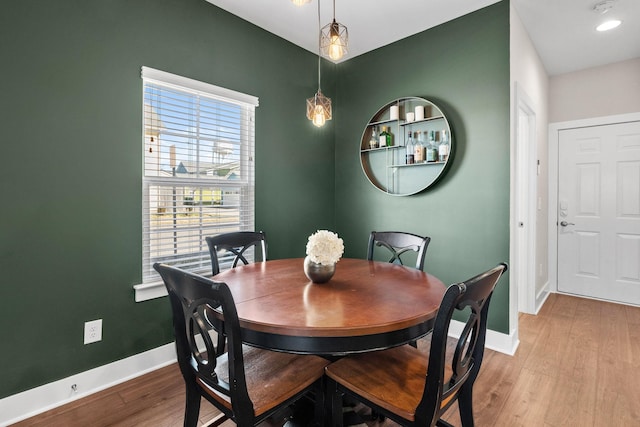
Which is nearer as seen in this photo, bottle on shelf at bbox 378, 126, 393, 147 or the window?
the window

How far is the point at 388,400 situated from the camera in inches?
44.9

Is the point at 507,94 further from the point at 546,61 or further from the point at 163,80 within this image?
the point at 163,80

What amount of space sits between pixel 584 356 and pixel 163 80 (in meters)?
3.74

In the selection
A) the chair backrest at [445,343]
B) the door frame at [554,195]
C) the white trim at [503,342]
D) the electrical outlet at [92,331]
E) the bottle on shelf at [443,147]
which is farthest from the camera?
the door frame at [554,195]

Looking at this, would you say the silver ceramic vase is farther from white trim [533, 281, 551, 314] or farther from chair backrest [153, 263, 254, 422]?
white trim [533, 281, 551, 314]

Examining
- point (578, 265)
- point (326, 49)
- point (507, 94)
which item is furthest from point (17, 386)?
point (578, 265)

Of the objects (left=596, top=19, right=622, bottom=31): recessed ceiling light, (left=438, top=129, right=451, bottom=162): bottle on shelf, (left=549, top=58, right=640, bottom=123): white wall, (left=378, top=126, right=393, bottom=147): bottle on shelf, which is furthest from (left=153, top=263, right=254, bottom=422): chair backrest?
(left=549, top=58, right=640, bottom=123): white wall

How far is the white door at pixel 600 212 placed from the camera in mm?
3502

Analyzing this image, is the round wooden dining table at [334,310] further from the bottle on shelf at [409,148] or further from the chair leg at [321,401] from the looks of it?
the bottle on shelf at [409,148]

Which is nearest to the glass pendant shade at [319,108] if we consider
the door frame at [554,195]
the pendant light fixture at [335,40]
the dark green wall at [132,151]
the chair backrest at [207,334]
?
the pendant light fixture at [335,40]

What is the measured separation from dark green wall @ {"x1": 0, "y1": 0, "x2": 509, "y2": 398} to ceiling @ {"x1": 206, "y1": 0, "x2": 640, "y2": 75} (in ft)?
0.40

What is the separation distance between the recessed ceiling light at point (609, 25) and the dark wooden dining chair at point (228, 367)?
3.71 metres

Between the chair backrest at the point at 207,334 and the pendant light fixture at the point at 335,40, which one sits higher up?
the pendant light fixture at the point at 335,40

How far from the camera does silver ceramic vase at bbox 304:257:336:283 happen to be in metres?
1.58
